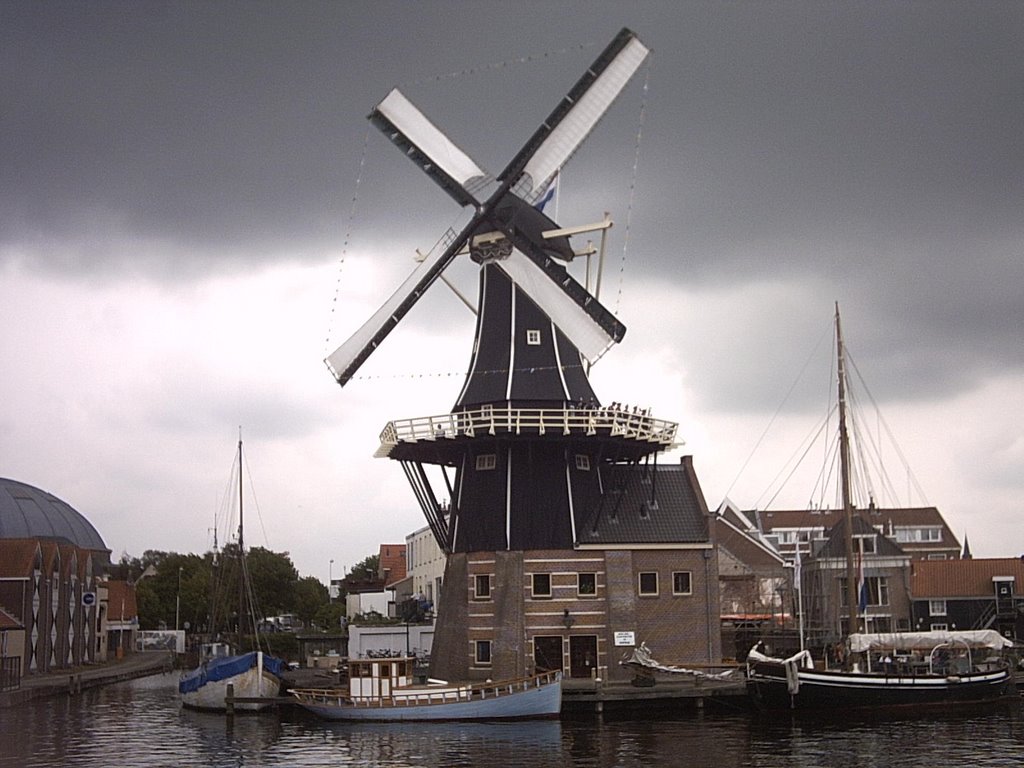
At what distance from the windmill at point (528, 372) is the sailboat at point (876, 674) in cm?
899

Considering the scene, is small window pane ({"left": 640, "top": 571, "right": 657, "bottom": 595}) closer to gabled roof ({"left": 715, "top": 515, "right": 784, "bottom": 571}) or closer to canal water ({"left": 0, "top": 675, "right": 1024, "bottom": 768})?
canal water ({"left": 0, "top": 675, "right": 1024, "bottom": 768})

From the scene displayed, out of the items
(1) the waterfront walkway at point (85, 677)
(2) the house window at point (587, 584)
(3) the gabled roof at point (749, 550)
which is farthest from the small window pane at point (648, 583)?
(3) the gabled roof at point (749, 550)

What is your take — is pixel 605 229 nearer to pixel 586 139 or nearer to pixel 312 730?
→ pixel 586 139

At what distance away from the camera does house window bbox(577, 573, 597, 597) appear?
50781 millimetres

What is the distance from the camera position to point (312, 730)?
44969mm

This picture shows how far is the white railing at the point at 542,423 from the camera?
163 ft

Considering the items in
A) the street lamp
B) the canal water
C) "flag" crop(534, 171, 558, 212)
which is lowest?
the canal water

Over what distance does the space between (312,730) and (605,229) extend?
21.9m

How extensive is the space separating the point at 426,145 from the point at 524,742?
2650 cm

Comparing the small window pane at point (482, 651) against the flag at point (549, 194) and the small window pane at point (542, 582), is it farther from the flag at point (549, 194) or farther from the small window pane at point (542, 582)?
the flag at point (549, 194)

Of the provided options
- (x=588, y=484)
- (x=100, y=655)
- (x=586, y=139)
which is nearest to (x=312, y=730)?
(x=588, y=484)

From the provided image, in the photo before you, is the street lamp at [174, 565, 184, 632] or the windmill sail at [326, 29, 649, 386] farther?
the street lamp at [174, 565, 184, 632]

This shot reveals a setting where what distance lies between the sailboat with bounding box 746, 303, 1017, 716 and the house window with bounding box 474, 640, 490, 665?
10233 mm

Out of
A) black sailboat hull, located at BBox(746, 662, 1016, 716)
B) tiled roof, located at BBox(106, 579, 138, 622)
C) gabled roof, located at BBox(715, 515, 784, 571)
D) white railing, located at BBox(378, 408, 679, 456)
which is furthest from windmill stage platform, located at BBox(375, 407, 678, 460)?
tiled roof, located at BBox(106, 579, 138, 622)
